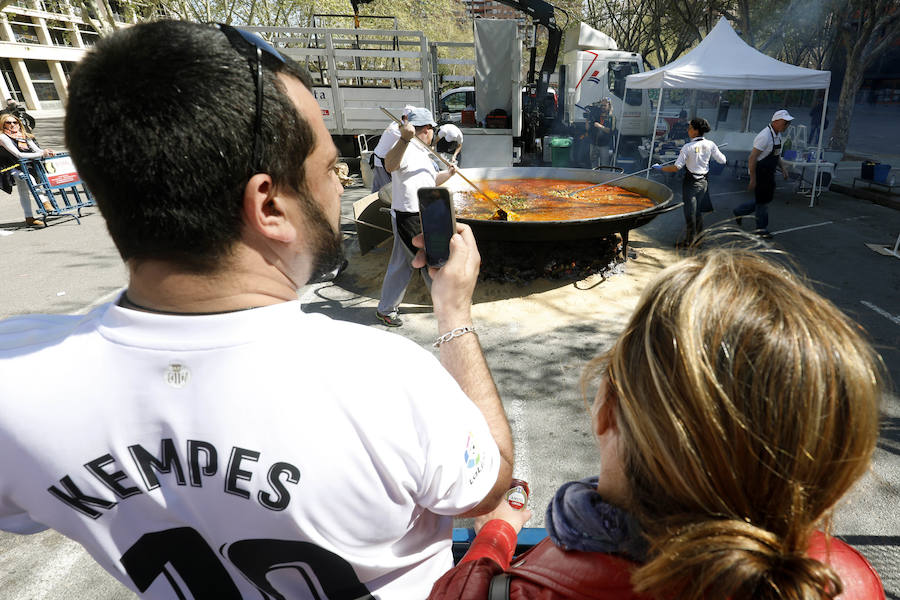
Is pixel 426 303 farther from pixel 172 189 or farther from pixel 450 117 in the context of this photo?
pixel 450 117

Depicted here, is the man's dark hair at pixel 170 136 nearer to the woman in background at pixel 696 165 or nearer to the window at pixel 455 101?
the woman in background at pixel 696 165

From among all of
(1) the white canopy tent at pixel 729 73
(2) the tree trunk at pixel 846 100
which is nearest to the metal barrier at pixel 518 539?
(1) the white canopy tent at pixel 729 73

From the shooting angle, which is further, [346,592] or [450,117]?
[450,117]

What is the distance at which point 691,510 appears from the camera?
2.45 ft

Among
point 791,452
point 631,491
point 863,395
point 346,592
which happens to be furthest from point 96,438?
point 863,395

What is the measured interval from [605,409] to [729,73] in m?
11.2

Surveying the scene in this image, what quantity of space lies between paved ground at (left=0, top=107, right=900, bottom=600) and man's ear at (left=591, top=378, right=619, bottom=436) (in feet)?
1.34

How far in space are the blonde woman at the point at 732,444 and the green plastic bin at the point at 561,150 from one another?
12.6m

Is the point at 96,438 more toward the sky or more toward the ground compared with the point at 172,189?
more toward the ground

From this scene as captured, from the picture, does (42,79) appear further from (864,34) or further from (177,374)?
(177,374)

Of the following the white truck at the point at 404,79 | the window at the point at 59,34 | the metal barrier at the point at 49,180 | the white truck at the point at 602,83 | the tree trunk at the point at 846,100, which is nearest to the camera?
the metal barrier at the point at 49,180

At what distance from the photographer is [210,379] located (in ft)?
2.53

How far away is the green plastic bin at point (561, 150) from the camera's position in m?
12.5

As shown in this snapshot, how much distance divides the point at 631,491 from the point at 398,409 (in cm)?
44
